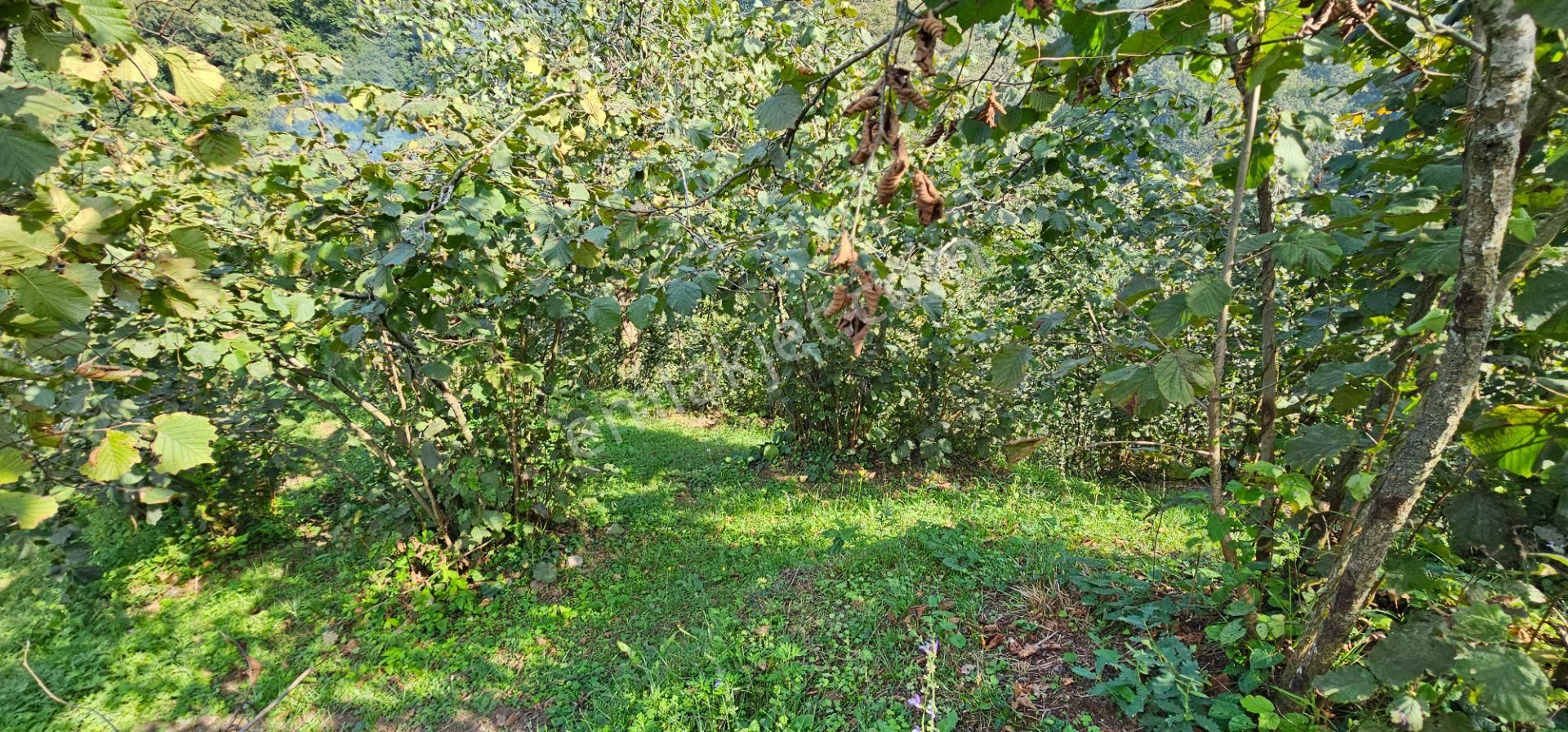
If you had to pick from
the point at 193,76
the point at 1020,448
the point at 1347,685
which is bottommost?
the point at 1347,685

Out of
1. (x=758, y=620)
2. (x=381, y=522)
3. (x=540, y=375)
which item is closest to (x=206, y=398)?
(x=381, y=522)

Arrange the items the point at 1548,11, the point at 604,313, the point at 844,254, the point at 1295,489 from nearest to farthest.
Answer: the point at 1548,11 → the point at 844,254 → the point at 1295,489 → the point at 604,313

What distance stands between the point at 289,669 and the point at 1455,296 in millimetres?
4660

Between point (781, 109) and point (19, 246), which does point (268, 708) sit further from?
point (781, 109)

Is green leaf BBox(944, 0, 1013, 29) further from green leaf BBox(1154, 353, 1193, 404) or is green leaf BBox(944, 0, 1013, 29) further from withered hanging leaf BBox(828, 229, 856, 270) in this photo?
green leaf BBox(1154, 353, 1193, 404)

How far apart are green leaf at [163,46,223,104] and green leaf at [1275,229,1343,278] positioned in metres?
2.29

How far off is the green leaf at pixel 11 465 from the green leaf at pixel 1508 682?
2620mm

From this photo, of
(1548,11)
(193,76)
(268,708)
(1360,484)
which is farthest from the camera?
(268,708)

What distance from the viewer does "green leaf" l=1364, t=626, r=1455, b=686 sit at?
118 cm

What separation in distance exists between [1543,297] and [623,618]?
3.49m

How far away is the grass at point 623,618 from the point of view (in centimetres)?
227

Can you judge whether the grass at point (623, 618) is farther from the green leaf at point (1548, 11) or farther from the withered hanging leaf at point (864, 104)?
the green leaf at point (1548, 11)

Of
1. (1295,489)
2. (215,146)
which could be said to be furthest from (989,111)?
(215,146)

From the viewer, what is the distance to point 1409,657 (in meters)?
1.21
